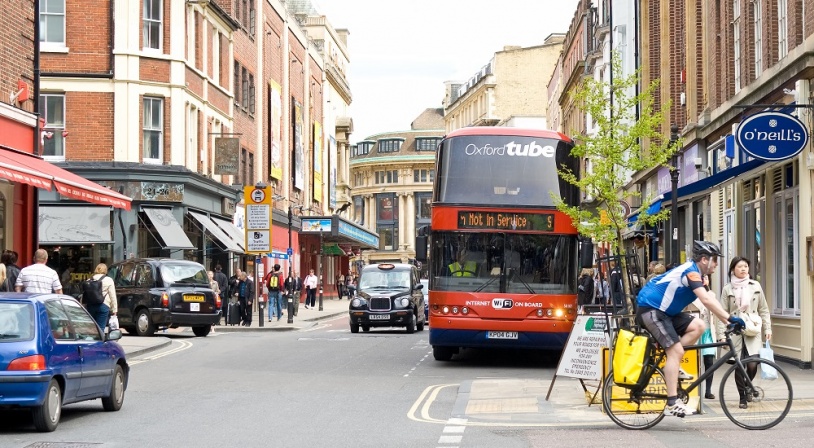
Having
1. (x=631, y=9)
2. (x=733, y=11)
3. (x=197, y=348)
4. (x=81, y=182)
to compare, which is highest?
(x=631, y=9)

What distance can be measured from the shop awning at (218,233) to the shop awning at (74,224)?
15.3 feet

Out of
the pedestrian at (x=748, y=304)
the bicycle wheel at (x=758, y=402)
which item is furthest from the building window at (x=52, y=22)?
the bicycle wheel at (x=758, y=402)

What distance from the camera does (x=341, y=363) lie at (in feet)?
76.5

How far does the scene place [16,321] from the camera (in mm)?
12664

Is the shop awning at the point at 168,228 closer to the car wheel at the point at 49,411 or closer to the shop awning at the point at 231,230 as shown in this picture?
the shop awning at the point at 231,230

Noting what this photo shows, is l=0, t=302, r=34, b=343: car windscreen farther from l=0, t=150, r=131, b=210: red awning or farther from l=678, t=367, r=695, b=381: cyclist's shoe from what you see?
l=0, t=150, r=131, b=210: red awning

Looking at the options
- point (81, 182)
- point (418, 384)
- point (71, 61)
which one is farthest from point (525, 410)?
point (71, 61)

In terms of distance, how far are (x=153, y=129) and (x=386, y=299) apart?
38.5 feet

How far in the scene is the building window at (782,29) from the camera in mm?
22538

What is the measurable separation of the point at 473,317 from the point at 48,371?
1055cm

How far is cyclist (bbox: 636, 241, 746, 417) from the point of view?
1224 centimetres

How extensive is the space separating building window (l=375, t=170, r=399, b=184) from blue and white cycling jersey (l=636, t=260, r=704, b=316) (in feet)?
485

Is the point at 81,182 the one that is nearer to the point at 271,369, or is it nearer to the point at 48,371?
the point at 271,369

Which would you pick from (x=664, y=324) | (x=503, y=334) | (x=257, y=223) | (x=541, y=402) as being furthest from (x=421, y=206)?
(x=664, y=324)
